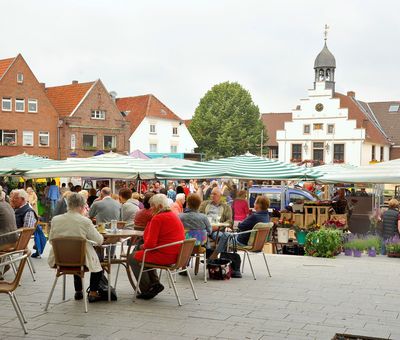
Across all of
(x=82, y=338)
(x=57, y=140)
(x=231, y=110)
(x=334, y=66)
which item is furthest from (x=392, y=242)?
(x=334, y=66)

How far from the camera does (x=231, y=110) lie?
5934 cm

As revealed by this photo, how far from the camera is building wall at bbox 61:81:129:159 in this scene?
50.8 metres

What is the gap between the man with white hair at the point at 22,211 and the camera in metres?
11.5

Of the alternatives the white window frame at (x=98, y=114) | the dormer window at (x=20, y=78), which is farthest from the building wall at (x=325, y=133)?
the dormer window at (x=20, y=78)

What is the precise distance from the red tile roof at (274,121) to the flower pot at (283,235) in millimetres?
54564

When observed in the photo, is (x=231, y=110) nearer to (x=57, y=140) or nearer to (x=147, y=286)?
(x=57, y=140)

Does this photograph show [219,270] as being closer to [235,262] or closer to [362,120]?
[235,262]

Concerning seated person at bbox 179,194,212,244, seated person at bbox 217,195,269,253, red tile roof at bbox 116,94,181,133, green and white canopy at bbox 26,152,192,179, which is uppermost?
red tile roof at bbox 116,94,181,133

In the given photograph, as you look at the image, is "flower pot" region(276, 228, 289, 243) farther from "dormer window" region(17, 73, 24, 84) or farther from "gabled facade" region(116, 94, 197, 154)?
"gabled facade" region(116, 94, 197, 154)

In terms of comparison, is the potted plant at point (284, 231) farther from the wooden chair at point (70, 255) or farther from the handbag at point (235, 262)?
the wooden chair at point (70, 255)

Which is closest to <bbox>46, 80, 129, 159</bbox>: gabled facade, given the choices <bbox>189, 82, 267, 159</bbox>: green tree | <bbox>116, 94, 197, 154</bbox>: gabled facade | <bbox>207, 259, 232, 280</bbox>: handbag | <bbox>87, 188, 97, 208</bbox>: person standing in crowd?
<bbox>116, 94, 197, 154</bbox>: gabled facade

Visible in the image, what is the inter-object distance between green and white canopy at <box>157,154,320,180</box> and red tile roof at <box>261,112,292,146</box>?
54396 mm

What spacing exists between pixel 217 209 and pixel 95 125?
42.6 metres

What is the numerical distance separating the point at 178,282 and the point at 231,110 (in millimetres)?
50051
